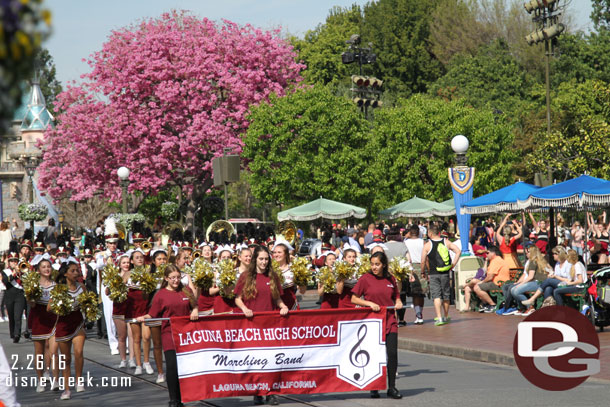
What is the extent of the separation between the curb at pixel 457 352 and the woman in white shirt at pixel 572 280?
2.84 m

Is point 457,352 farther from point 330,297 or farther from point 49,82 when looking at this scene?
point 49,82

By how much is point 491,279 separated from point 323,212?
49.4ft

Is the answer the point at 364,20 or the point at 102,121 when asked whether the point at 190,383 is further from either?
the point at 364,20

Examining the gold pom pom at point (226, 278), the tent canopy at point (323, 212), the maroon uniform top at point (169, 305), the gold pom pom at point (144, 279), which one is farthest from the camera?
the tent canopy at point (323, 212)

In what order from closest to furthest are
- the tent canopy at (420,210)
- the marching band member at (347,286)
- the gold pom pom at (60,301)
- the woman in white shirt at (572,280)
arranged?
the gold pom pom at (60,301) → the marching band member at (347,286) → the woman in white shirt at (572,280) → the tent canopy at (420,210)

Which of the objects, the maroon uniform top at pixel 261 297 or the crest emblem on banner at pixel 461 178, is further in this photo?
the crest emblem on banner at pixel 461 178

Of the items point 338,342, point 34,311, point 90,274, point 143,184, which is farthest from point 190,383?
point 143,184

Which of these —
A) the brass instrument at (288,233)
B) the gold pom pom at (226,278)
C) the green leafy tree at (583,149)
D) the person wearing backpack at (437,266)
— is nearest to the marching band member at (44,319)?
the gold pom pom at (226,278)

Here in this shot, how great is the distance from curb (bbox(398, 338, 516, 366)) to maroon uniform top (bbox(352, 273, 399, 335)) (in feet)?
Result: 10.2

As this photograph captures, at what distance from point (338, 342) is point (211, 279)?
2051 millimetres

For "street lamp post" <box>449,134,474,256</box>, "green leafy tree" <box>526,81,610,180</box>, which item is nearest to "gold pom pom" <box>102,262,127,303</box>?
"street lamp post" <box>449,134,474,256</box>

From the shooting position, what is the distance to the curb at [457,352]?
13875 mm

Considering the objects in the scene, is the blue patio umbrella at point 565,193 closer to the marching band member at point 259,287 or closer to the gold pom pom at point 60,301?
the marching band member at point 259,287

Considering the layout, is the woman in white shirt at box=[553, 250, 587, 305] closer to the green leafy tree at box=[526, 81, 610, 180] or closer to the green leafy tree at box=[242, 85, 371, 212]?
the green leafy tree at box=[526, 81, 610, 180]
